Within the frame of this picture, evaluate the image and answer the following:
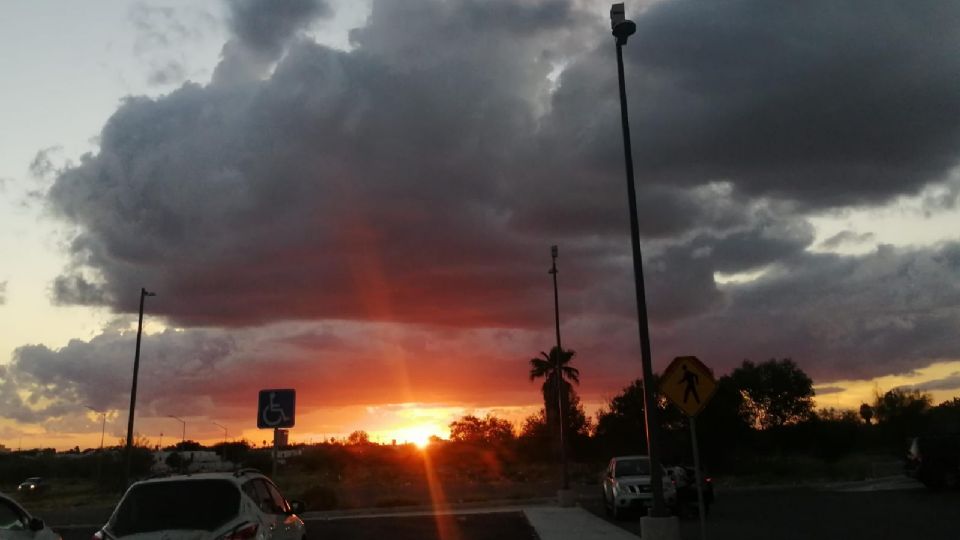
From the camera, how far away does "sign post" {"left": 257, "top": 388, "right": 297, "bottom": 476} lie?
1486 cm

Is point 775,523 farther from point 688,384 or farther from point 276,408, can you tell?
point 276,408

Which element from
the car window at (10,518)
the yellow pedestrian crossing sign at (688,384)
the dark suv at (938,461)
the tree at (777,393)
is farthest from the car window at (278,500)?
the tree at (777,393)

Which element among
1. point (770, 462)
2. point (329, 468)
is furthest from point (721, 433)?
point (329, 468)

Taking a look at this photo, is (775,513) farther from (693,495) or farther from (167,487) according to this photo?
Result: (167,487)

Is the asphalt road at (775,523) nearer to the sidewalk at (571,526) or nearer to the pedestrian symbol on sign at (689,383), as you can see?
the sidewalk at (571,526)

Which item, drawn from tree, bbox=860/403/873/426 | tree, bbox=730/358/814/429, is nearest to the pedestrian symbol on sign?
tree, bbox=730/358/814/429

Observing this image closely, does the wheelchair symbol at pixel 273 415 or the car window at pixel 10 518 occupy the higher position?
the wheelchair symbol at pixel 273 415

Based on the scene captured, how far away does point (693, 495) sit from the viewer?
25.6m

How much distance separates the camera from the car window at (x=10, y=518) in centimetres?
1051

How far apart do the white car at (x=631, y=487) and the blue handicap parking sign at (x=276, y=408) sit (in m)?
11.0

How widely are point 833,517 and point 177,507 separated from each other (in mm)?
18767

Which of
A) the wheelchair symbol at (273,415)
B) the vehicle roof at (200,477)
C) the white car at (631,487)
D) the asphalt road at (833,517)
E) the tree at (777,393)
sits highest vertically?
Answer: the tree at (777,393)

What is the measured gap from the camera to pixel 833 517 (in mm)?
21984

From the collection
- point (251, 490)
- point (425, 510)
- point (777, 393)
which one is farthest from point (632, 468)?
point (777, 393)
